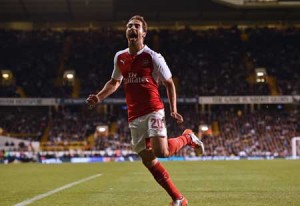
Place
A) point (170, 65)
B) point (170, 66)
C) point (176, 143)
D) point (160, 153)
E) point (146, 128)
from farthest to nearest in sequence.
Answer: point (170, 65), point (170, 66), point (176, 143), point (146, 128), point (160, 153)

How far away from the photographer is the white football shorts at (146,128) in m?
6.58

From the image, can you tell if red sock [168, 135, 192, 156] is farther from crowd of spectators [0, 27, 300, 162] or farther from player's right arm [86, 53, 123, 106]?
crowd of spectators [0, 27, 300, 162]

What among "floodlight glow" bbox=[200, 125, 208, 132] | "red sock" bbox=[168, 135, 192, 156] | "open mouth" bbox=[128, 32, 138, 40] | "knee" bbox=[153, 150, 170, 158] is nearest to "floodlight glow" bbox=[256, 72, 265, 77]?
"floodlight glow" bbox=[200, 125, 208, 132]

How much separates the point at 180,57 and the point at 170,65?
1729mm

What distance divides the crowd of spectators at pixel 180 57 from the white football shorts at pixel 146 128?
3750 cm

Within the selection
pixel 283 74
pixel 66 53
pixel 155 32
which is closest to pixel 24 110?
pixel 66 53

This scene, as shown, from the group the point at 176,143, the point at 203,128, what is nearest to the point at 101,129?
the point at 203,128

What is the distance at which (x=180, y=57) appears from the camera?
157ft

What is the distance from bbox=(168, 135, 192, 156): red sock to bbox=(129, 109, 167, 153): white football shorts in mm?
261

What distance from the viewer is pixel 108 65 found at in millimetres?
46500

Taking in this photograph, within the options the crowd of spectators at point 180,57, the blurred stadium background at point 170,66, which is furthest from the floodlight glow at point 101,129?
the crowd of spectators at point 180,57

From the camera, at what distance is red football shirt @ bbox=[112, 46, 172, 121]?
22.2 ft

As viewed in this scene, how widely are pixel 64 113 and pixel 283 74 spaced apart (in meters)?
19.2

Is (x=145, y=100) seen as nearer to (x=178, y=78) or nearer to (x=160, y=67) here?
(x=160, y=67)
